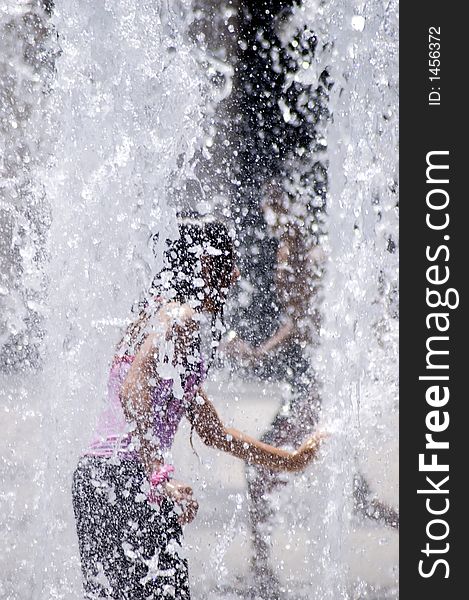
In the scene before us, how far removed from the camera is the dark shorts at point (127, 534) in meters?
1.85

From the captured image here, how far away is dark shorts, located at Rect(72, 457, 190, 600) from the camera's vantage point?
72.7 inches

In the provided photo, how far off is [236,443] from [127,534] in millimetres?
280

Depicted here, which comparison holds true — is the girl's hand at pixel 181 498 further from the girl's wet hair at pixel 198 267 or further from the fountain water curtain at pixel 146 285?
the fountain water curtain at pixel 146 285

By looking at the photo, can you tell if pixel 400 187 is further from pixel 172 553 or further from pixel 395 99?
pixel 172 553

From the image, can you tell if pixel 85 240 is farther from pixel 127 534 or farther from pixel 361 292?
pixel 127 534

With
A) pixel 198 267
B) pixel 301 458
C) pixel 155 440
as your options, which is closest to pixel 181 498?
pixel 155 440

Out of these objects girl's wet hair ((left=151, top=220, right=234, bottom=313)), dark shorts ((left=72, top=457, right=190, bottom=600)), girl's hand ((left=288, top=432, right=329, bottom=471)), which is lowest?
dark shorts ((left=72, top=457, right=190, bottom=600))

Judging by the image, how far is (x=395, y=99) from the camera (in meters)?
3.66

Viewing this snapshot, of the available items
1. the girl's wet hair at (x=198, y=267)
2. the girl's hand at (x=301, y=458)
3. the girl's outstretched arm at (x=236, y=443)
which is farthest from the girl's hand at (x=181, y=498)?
the girl's wet hair at (x=198, y=267)

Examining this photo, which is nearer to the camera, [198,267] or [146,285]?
[198,267]

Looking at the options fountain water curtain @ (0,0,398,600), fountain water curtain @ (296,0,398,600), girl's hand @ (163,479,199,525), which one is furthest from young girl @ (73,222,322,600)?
fountain water curtain @ (296,0,398,600)

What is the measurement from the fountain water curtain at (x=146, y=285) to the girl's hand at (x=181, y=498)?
0.85 metres

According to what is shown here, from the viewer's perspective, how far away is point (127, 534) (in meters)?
1.87

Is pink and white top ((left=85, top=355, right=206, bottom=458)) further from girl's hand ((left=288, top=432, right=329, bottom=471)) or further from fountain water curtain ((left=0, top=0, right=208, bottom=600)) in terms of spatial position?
fountain water curtain ((left=0, top=0, right=208, bottom=600))
